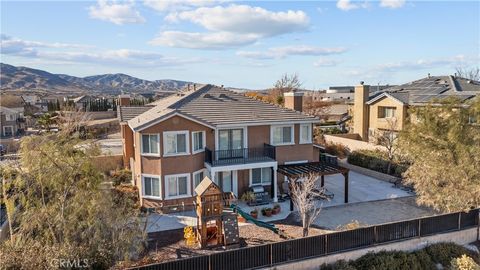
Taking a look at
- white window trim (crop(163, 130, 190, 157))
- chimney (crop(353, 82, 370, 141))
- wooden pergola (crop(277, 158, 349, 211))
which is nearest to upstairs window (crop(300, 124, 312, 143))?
wooden pergola (crop(277, 158, 349, 211))

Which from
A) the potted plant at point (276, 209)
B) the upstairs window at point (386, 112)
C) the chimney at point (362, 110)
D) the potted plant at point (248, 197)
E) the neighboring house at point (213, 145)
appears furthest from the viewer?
the chimney at point (362, 110)

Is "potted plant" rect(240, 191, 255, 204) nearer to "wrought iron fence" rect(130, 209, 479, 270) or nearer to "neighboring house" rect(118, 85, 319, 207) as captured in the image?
"neighboring house" rect(118, 85, 319, 207)

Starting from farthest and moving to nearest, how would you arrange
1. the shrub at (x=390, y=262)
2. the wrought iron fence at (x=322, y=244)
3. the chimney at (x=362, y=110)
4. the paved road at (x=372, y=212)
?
1. the chimney at (x=362, y=110)
2. the paved road at (x=372, y=212)
3. the shrub at (x=390, y=262)
4. the wrought iron fence at (x=322, y=244)

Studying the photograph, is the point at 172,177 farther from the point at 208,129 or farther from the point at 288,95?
the point at 288,95

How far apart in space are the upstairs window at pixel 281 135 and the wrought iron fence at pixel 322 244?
10337 millimetres

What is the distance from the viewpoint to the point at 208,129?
2222 cm

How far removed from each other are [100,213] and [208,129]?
10614mm

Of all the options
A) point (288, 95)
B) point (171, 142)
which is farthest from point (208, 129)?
point (288, 95)

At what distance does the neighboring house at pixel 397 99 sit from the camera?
119 feet

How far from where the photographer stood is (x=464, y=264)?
14742mm

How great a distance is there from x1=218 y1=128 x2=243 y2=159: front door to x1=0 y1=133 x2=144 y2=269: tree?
10.6 m

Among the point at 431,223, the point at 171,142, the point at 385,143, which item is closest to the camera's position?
the point at 431,223

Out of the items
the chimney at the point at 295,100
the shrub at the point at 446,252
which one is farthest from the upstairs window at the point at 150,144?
the shrub at the point at 446,252

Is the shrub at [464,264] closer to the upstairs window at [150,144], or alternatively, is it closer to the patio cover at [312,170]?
the patio cover at [312,170]
